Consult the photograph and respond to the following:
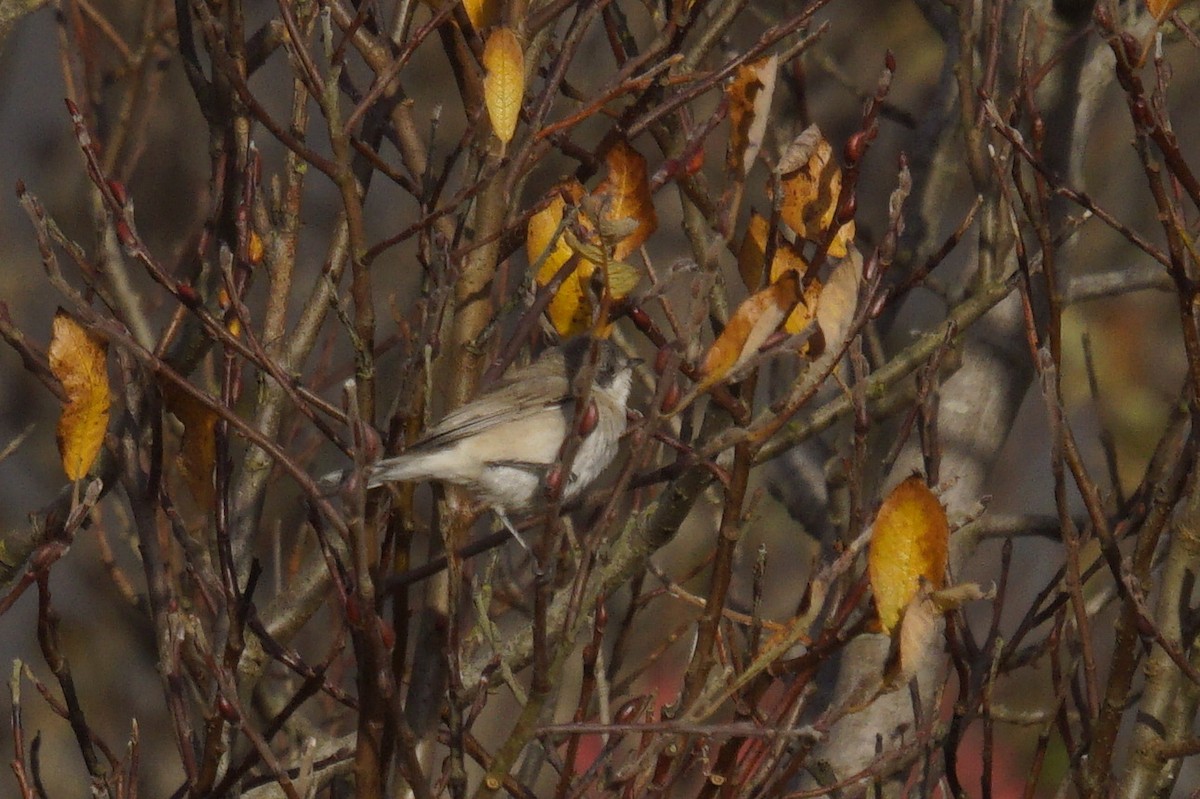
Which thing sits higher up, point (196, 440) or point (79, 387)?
point (79, 387)

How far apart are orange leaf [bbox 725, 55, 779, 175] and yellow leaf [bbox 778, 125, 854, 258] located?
55mm

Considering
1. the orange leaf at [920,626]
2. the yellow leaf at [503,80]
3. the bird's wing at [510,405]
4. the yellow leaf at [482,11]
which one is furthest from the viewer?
the bird's wing at [510,405]

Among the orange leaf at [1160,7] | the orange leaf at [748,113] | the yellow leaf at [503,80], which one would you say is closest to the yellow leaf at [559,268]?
the yellow leaf at [503,80]

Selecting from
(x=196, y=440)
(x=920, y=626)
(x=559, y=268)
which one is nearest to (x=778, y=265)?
(x=559, y=268)

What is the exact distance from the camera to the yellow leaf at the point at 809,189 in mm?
1953

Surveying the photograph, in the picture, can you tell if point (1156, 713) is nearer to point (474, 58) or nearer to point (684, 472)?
point (684, 472)

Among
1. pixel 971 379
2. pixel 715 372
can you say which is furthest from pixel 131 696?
pixel 715 372

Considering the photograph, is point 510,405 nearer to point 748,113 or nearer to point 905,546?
point 748,113

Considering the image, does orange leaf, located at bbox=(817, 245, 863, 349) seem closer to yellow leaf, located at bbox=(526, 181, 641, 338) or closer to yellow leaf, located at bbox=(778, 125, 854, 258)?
yellow leaf, located at bbox=(778, 125, 854, 258)

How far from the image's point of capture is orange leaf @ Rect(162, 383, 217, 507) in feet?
7.43

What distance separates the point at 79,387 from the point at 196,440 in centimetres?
29

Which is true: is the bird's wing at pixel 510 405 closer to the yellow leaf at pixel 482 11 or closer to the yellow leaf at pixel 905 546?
the yellow leaf at pixel 482 11

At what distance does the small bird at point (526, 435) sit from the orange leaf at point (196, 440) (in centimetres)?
63

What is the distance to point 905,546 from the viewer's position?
1.84m
